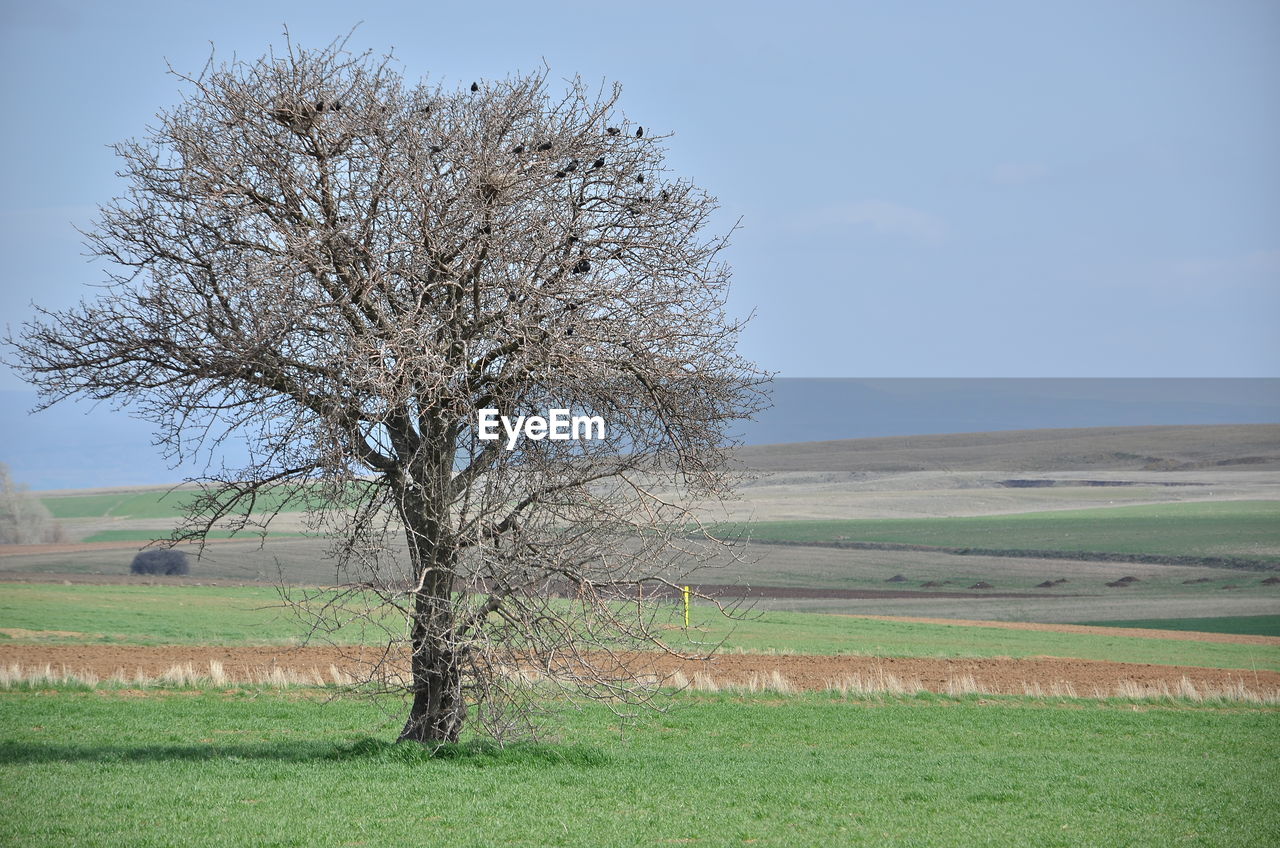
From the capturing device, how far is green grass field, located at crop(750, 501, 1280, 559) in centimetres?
7112

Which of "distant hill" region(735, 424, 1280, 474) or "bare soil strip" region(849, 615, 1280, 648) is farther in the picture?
"distant hill" region(735, 424, 1280, 474)

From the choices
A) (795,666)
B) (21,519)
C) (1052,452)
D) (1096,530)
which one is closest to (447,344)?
(795,666)

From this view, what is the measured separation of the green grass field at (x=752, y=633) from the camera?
32.5 metres

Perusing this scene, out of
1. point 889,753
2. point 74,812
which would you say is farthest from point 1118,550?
point 74,812

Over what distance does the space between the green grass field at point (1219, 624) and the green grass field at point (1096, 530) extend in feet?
71.2

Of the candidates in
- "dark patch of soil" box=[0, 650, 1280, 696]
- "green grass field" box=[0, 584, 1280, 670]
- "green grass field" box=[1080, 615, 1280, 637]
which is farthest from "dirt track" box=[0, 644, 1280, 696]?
"green grass field" box=[1080, 615, 1280, 637]

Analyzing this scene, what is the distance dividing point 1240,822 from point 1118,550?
6205 centimetres

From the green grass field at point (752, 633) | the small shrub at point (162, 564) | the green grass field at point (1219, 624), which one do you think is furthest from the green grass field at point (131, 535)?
the green grass field at point (1219, 624)

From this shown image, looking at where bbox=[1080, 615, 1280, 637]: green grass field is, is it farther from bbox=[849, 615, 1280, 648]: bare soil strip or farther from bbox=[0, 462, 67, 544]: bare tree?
bbox=[0, 462, 67, 544]: bare tree

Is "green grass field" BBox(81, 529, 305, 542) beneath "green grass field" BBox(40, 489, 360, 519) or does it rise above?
beneath

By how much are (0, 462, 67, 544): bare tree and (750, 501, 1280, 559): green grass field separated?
48863 millimetres

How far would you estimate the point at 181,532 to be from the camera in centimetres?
1369

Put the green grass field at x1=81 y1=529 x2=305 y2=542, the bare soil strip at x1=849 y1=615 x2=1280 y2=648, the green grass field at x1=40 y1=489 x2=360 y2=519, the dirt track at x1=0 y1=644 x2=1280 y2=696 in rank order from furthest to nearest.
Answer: the green grass field at x1=40 y1=489 x2=360 y2=519 → the green grass field at x1=81 y1=529 x2=305 y2=542 → the bare soil strip at x1=849 y1=615 x2=1280 y2=648 → the dirt track at x1=0 y1=644 x2=1280 y2=696

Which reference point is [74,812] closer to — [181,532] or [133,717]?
[181,532]
